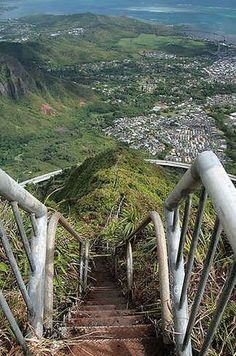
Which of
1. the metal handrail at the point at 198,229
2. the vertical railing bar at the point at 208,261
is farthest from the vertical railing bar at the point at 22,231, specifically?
the vertical railing bar at the point at 208,261

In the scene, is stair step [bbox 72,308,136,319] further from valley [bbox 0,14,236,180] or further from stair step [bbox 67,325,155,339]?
valley [bbox 0,14,236,180]

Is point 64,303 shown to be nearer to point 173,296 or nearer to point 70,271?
point 70,271

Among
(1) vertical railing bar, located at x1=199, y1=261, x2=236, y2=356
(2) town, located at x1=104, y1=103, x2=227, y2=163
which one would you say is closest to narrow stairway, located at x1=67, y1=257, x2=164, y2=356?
(1) vertical railing bar, located at x1=199, y1=261, x2=236, y2=356

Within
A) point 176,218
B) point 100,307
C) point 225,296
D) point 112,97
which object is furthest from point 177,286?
point 112,97

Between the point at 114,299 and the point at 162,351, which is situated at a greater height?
the point at 162,351

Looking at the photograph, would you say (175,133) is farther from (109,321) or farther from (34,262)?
(34,262)

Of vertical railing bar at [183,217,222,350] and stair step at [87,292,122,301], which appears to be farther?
stair step at [87,292,122,301]

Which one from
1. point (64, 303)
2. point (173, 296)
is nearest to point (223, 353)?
point (173, 296)
